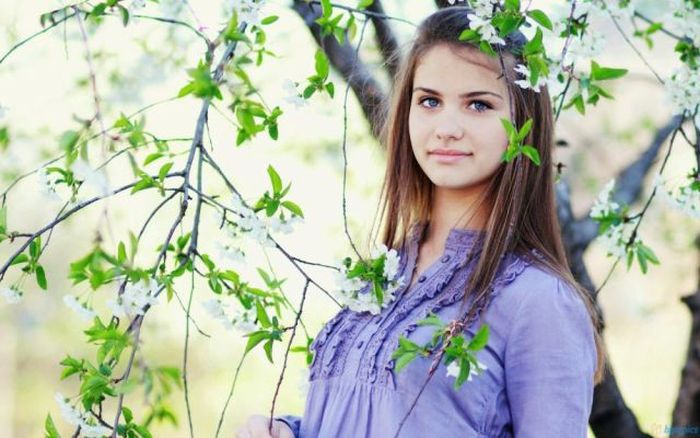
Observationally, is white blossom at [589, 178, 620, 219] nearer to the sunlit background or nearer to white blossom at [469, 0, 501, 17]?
the sunlit background

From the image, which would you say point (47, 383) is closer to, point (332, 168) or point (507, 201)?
point (332, 168)

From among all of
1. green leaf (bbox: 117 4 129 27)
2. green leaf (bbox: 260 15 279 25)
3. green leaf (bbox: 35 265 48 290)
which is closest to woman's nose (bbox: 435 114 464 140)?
green leaf (bbox: 260 15 279 25)

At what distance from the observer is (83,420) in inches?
60.6

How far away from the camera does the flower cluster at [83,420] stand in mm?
1519

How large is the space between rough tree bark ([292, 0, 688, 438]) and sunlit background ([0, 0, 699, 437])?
0.08 m

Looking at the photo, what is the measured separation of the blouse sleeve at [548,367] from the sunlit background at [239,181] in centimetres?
48

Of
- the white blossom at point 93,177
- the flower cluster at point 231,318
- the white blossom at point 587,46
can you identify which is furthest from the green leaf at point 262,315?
the white blossom at point 587,46

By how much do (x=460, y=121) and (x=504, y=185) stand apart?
0.43 feet

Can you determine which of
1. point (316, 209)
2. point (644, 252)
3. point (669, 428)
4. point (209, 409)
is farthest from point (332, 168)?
point (209, 409)

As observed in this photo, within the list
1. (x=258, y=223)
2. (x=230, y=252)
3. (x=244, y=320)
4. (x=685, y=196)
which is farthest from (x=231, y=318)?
(x=685, y=196)

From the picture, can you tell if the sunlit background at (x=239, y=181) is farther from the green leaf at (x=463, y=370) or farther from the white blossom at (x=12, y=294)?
the green leaf at (x=463, y=370)

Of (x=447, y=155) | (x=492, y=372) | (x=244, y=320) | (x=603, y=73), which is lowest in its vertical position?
(x=492, y=372)

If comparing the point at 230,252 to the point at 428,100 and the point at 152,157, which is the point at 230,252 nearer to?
the point at 152,157

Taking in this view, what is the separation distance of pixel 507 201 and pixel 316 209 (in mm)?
4337
